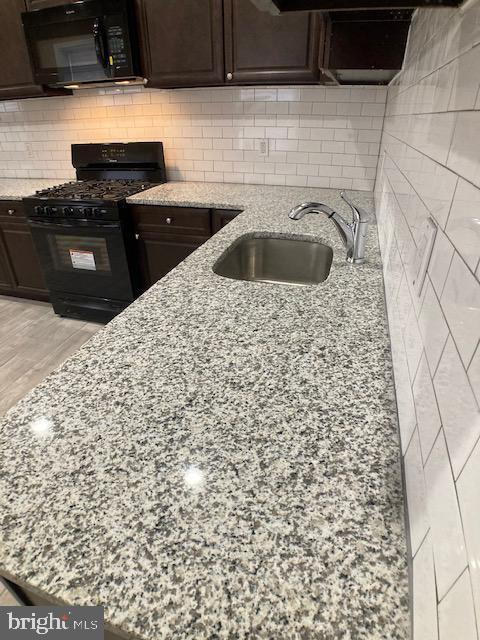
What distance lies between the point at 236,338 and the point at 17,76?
2836 mm

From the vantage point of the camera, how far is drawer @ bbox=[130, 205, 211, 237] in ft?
7.69

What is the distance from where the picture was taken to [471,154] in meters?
0.42

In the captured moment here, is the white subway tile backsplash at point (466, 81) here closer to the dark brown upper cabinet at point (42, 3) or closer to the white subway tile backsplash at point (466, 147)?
the white subway tile backsplash at point (466, 147)

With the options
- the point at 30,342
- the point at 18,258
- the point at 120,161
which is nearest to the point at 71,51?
the point at 120,161

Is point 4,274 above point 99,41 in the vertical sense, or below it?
Answer: below

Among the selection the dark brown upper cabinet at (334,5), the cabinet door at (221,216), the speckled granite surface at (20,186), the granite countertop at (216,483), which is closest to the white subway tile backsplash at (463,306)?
the granite countertop at (216,483)

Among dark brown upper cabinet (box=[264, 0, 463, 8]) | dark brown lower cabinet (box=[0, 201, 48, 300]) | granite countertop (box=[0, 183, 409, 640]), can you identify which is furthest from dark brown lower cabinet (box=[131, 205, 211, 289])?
dark brown upper cabinet (box=[264, 0, 463, 8])

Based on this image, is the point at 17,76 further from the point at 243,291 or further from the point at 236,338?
the point at 236,338

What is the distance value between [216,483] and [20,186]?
325 centimetres

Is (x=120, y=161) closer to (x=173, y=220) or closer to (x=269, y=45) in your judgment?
(x=173, y=220)

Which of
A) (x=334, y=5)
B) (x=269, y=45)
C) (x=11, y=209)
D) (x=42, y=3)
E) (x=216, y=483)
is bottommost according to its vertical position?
(x=11, y=209)

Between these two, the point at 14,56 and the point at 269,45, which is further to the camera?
the point at 14,56

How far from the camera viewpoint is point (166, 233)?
246 centimetres

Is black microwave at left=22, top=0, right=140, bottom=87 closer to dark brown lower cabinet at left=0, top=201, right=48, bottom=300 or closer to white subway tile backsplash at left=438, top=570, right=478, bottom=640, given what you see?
dark brown lower cabinet at left=0, top=201, right=48, bottom=300
